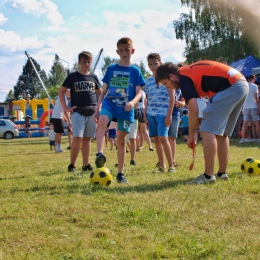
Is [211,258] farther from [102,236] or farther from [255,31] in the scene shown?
[255,31]

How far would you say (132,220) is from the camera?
3676mm

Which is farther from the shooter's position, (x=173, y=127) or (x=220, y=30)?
(x=220, y=30)

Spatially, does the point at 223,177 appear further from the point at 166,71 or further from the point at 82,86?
the point at 82,86

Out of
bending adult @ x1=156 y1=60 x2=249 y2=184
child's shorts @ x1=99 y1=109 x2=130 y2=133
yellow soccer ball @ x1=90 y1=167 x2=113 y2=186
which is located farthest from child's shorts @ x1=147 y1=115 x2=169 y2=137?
yellow soccer ball @ x1=90 y1=167 x2=113 y2=186

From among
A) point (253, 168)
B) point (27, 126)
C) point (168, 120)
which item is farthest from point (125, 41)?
point (27, 126)

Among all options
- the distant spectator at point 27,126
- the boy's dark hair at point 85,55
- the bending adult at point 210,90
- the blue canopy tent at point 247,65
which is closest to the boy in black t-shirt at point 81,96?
the boy's dark hair at point 85,55

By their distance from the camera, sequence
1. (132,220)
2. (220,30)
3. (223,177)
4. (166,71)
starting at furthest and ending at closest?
(220,30), (223,177), (166,71), (132,220)

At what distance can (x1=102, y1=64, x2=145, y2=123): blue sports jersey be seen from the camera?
5.84 m

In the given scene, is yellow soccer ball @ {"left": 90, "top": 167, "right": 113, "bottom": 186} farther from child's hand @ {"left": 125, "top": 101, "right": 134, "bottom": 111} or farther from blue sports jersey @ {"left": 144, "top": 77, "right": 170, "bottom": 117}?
blue sports jersey @ {"left": 144, "top": 77, "right": 170, "bottom": 117}

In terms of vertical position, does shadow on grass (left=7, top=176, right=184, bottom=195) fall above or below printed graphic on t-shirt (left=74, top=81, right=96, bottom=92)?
below

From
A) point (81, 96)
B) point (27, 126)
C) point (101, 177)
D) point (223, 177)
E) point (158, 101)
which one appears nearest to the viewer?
point (101, 177)

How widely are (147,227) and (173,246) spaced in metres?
0.52

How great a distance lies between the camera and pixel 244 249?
286 cm

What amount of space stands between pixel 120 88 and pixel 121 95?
10 centimetres
